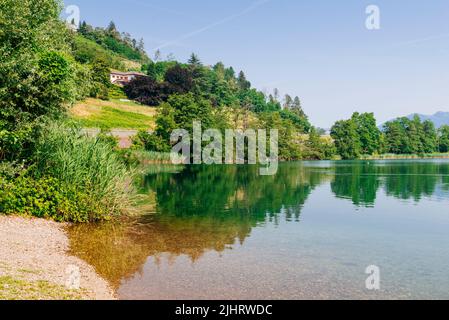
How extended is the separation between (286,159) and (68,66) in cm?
8818

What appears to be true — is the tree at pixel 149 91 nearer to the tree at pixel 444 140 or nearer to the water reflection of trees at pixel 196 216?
the water reflection of trees at pixel 196 216

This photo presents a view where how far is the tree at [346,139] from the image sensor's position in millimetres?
122562

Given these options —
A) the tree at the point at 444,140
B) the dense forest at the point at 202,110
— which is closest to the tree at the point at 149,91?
the dense forest at the point at 202,110

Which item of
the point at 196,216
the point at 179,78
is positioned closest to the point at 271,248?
the point at 196,216

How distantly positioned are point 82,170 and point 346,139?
113m

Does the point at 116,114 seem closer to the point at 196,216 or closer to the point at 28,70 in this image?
the point at 196,216

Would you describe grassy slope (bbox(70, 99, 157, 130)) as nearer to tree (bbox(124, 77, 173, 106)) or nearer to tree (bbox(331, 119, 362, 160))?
tree (bbox(124, 77, 173, 106))

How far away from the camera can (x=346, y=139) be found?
405ft

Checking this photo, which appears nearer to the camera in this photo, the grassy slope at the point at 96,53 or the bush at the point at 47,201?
the bush at the point at 47,201

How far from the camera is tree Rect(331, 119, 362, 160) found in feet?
402

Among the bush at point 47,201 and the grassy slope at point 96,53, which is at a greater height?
the grassy slope at point 96,53

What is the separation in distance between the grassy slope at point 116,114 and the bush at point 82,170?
60.4m
